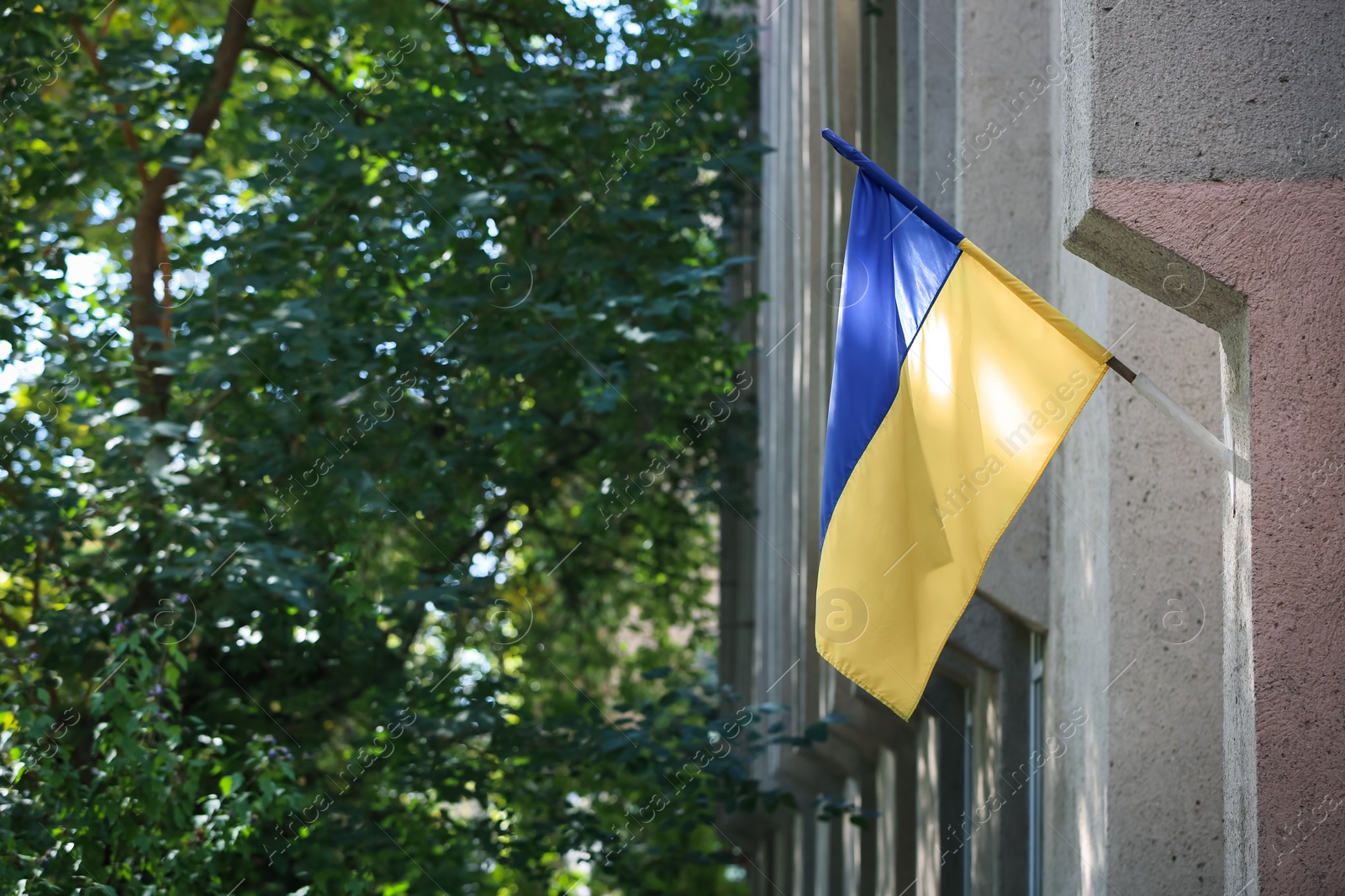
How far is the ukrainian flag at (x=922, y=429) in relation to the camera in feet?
11.2

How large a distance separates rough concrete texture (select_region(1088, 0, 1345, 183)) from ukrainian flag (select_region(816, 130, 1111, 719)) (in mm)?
503

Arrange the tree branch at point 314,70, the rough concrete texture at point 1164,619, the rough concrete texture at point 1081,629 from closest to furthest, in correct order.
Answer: the rough concrete texture at point 1164,619 < the rough concrete texture at point 1081,629 < the tree branch at point 314,70

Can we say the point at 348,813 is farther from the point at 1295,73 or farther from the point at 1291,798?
the point at 1295,73

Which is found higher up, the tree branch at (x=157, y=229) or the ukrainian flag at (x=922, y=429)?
the tree branch at (x=157, y=229)

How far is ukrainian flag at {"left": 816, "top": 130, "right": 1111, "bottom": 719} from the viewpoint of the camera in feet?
11.2

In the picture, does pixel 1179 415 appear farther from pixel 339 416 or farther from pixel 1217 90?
pixel 339 416

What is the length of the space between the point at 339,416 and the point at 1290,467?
228 inches

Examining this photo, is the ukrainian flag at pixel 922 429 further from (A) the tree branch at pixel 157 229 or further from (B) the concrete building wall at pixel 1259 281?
(A) the tree branch at pixel 157 229

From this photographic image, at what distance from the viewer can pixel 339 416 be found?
764cm

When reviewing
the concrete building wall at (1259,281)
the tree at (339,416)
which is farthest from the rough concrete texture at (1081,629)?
the tree at (339,416)

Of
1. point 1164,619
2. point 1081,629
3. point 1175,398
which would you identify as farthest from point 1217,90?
point 1081,629

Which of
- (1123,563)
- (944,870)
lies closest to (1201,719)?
(1123,563)

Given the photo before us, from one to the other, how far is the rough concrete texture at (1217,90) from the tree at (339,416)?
445 cm

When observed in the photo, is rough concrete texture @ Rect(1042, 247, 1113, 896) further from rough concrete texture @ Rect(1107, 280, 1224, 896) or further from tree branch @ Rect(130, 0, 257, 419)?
tree branch @ Rect(130, 0, 257, 419)
